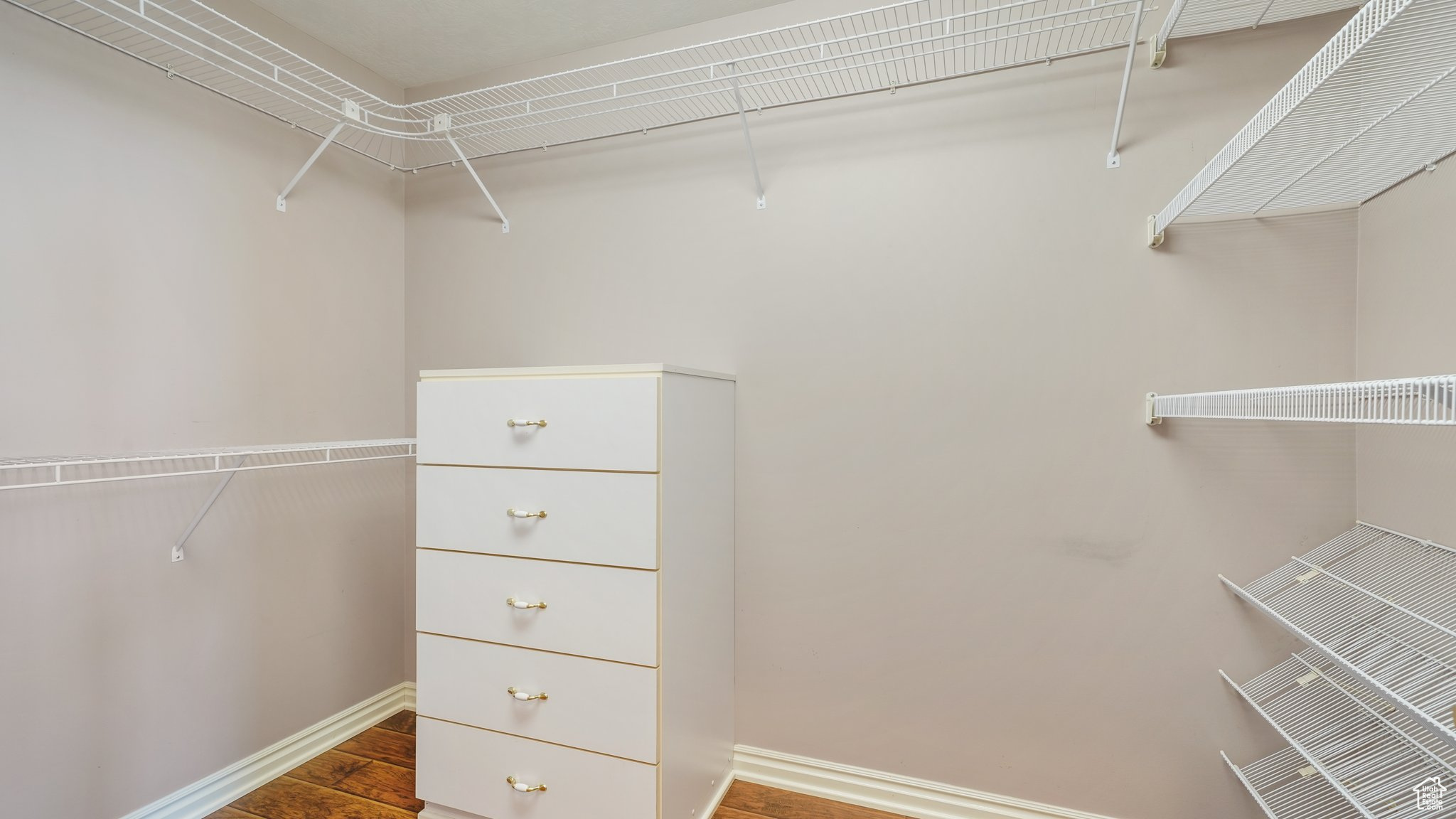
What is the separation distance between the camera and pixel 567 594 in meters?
1.41

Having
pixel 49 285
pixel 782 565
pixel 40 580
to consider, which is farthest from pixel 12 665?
pixel 782 565

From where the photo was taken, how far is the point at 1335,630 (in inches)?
45.9

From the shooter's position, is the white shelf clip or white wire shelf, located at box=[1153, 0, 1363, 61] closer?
white wire shelf, located at box=[1153, 0, 1363, 61]

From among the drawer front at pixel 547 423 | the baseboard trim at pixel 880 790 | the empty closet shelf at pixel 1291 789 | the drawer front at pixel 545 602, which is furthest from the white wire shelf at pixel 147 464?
the empty closet shelf at pixel 1291 789

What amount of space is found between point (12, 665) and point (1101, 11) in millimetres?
2689

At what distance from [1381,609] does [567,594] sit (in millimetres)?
1602

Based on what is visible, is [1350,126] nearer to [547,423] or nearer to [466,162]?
[547,423]

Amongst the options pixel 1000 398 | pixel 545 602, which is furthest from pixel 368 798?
pixel 1000 398

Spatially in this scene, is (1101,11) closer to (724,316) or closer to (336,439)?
(724,316)

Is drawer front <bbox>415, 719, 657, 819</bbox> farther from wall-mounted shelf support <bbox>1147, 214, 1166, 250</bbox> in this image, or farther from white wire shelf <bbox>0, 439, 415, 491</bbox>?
wall-mounted shelf support <bbox>1147, 214, 1166, 250</bbox>

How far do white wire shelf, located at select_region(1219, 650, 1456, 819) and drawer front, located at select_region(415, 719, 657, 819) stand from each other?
4.16ft

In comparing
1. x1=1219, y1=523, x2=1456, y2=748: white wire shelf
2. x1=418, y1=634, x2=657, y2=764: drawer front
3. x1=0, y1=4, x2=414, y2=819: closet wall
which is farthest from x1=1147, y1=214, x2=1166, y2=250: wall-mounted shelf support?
x1=0, y1=4, x2=414, y2=819: closet wall

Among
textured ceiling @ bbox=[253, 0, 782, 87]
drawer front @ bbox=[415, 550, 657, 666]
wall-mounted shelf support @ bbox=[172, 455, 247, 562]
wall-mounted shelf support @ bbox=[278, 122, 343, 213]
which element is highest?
textured ceiling @ bbox=[253, 0, 782, 87]

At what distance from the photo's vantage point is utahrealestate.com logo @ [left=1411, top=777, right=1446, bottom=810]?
0.98 metres
